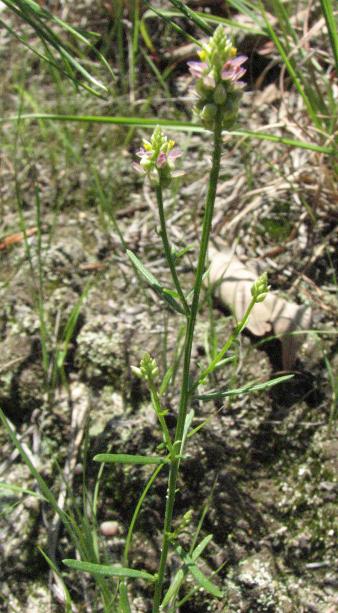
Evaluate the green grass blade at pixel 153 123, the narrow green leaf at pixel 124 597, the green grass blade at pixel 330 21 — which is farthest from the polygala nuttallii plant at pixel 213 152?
the green grass blade at pixel 330 21

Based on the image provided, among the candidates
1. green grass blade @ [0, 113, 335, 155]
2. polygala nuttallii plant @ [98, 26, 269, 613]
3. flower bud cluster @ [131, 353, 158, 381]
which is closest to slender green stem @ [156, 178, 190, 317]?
polygala nuttallii plant @ [98, 26, 269, 613]

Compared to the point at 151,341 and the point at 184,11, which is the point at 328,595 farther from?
the point at 184,11

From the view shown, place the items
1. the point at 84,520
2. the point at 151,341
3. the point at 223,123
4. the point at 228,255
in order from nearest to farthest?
the point at 223,123
the point at 84,520
the point at 151,341
the point at 228,255

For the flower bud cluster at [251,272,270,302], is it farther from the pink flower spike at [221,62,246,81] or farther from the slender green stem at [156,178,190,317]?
the pink flower spike at [221,62,246,81]

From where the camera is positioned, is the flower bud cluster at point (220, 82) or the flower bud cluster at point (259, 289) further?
the flower bud cluster at point (259, 289)

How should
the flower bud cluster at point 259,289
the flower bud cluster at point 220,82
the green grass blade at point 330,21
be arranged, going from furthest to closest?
the green grass blade at point 330,21 < the flower bud cluster at point 259,289 < the flower bud cluster at point 220,82

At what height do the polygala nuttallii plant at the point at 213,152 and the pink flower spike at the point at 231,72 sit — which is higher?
the pink flower spike at the point at 231,72

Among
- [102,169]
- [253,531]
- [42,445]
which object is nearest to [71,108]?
[102,169]

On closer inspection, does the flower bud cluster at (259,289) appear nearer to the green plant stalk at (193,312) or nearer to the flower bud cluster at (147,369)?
the green plant stalk at (193,312)

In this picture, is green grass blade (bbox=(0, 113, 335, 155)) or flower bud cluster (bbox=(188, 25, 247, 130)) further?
green grass blade (bbox=(0, 113, 335, 155))
